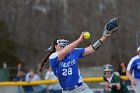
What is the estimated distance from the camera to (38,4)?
53406 mm

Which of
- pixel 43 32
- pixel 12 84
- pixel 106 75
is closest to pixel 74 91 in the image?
pixel 106 75

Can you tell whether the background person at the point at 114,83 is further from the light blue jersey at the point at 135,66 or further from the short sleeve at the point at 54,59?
the short sleeve at the point at 54,59

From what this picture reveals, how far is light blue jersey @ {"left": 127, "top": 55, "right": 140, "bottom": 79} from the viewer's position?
1405cm

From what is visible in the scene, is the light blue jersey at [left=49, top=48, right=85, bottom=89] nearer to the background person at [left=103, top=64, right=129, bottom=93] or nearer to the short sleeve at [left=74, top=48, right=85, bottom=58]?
the short sleeve at [left=74, top=48, right=85, bottom=58]

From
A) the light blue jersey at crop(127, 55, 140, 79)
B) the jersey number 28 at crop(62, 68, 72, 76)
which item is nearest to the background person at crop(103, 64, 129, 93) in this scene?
the light blue jersey at crop(127, 55, 140, 79)

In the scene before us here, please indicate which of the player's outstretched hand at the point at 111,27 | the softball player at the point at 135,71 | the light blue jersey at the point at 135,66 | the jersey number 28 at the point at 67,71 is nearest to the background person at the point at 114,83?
the softball player at the point at 135,71

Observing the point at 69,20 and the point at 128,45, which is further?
the point at 69,20

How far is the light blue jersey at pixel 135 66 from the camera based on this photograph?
46.1ft

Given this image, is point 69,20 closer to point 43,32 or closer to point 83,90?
point 43,32

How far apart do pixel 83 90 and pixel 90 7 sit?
31349 millimetres

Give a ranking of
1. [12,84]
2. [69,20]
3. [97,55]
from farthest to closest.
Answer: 1. [69,20]
2. [97,55]
3. [12,84]

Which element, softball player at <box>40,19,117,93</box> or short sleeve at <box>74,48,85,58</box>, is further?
short sleeve at <box>74,48,85,58</box>

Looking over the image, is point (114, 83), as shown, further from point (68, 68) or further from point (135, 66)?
point (68, 68)

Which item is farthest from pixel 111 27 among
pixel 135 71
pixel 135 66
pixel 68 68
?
pixel 135 71
